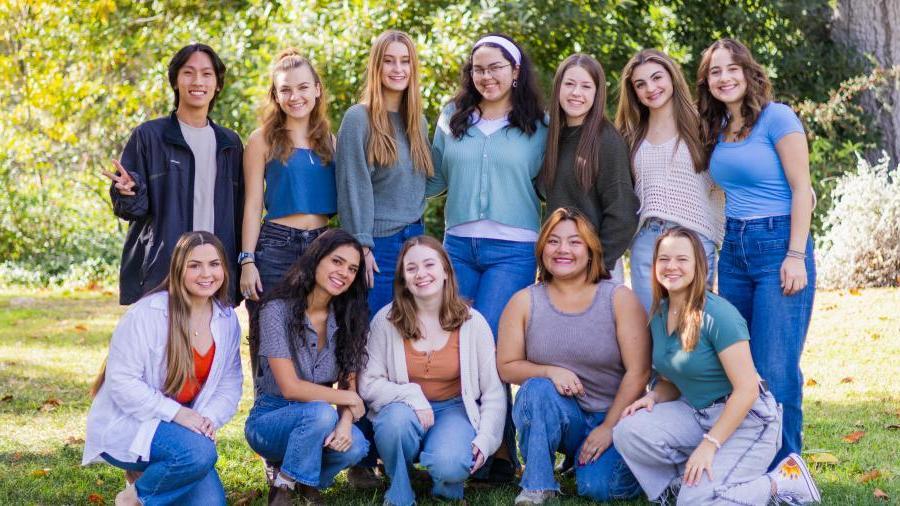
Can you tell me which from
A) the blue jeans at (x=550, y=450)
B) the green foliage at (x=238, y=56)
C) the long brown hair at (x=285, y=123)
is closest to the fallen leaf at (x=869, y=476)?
the blue jeans at (x=550, y=450)

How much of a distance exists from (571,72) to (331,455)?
1941mm

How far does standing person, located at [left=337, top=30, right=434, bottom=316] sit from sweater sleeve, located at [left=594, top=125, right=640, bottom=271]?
814 mm

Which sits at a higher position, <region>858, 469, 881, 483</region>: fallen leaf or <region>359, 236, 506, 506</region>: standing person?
<region>359, 236, 506, 506</region>: standing person

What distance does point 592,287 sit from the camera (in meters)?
4.56

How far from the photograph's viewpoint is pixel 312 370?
4426mm

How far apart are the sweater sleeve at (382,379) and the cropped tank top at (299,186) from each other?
0.57m

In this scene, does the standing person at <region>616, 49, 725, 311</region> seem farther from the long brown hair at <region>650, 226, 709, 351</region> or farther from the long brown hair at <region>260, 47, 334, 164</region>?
the long brown hair at <region>260, 47, 334, 164</region>

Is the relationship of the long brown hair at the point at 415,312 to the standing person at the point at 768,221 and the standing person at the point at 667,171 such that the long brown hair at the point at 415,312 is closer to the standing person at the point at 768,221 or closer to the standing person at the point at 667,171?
the standing person at the point at 667,171

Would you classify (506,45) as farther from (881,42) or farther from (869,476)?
(881,42)

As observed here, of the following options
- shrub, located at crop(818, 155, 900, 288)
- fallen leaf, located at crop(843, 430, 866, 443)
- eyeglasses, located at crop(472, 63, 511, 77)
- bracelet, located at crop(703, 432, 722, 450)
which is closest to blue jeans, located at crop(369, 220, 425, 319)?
eyeglasses, located at crop(472, 63, 511, 77)

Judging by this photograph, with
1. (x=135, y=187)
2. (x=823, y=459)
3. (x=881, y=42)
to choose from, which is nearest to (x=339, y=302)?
(x=135, y=187)

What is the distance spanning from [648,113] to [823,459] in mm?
1799

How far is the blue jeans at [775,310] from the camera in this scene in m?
4.27

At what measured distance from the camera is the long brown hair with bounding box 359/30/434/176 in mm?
4645
